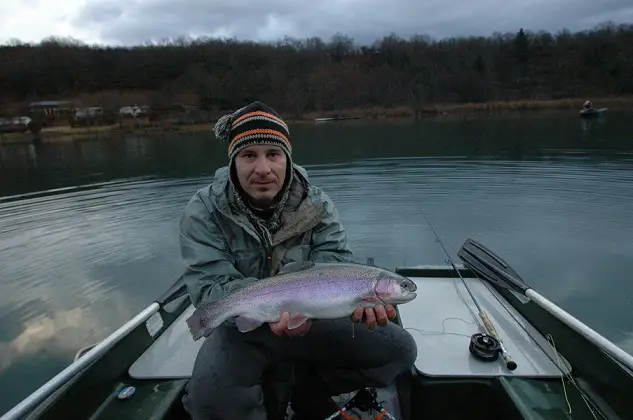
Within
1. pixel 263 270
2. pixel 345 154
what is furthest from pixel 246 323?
pixel 345 154

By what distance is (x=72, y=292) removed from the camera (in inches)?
295

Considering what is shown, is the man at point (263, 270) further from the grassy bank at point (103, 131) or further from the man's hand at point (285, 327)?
the grassy bank at point (103, 131)

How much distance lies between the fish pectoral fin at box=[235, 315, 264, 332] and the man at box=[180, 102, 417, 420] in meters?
0.09

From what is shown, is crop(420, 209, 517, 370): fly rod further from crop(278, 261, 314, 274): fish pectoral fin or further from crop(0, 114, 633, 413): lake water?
crop(0, 114, 633, 413): lake water

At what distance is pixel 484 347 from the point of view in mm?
3111

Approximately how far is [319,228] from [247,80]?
366ft

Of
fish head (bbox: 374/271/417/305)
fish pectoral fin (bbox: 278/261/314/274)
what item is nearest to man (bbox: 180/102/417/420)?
fish head (bbox: 374/271/417/305)

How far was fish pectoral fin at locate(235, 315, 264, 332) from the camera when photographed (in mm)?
2277

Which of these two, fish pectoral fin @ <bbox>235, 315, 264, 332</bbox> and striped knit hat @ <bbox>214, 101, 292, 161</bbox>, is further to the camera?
striped knit hat @ <bbox>214, 101, 292, 161</bbox>

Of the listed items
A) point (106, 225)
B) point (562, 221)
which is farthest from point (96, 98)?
point (562, 221)

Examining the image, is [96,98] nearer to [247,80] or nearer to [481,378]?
[247,80]

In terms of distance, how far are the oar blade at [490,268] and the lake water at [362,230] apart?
6.60 ft

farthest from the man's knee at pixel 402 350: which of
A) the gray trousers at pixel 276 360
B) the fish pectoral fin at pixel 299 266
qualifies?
the fish pectoral fin at pixel 299 266

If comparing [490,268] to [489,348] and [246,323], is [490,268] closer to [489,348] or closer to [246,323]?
[489,348]
